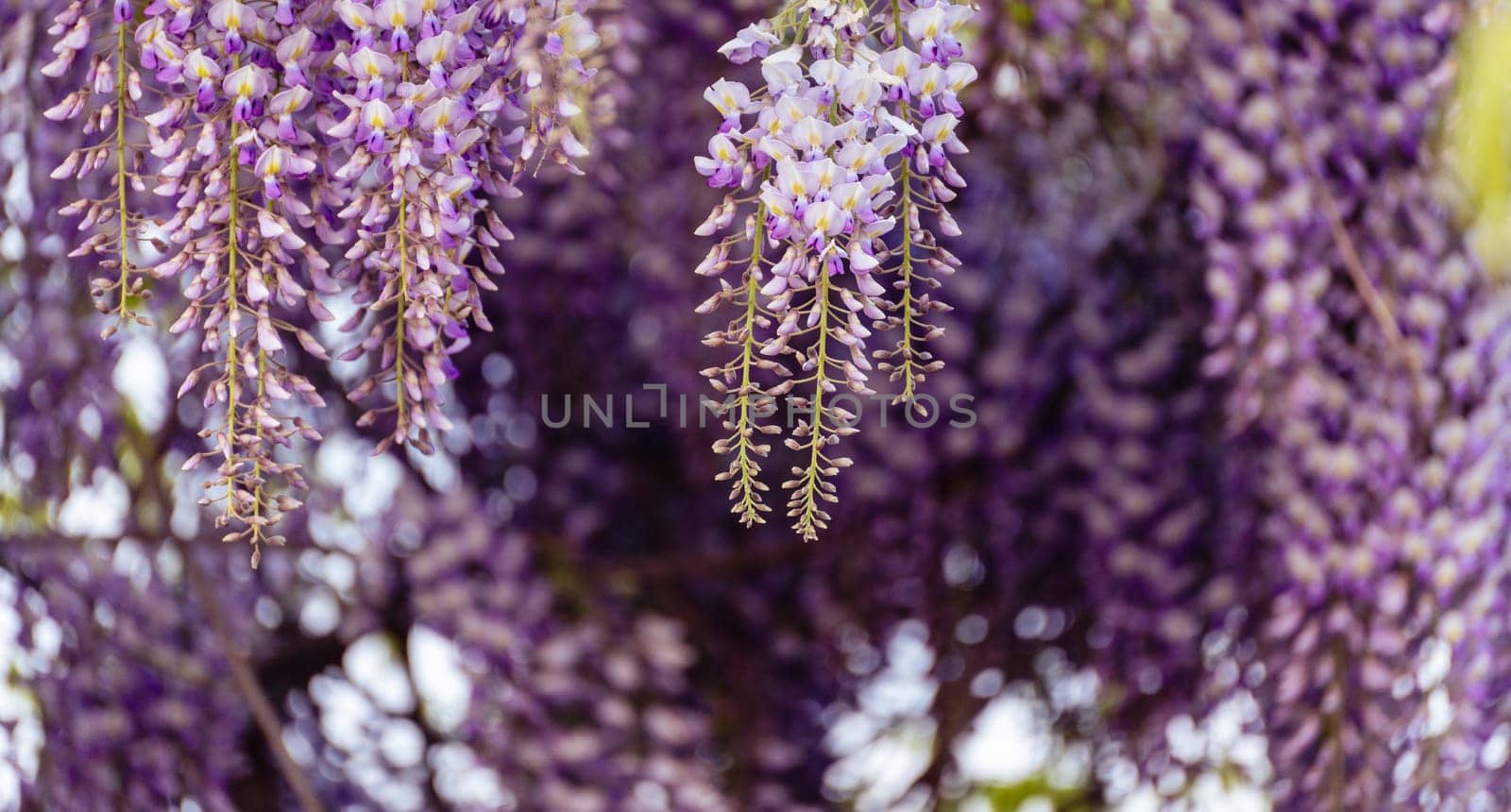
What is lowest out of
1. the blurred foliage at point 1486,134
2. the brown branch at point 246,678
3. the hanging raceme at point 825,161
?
the brown branch at point 246,678

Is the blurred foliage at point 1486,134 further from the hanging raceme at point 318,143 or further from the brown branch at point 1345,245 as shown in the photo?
the hanging raceme at point 318,143

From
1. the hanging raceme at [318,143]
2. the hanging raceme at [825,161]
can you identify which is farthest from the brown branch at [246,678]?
the hanging raceme at [825,161]

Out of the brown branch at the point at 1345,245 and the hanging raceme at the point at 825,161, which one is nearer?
the hanging raceme at the point at 825,161

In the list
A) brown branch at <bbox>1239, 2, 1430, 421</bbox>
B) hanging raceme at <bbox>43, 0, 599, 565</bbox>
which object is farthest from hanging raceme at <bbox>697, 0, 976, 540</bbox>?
brown branch at <bbox>1239, 2, 1430, 421</bbox>

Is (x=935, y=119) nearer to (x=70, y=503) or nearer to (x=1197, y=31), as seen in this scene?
(x=1197, y=31)

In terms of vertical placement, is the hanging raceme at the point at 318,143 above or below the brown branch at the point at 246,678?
above

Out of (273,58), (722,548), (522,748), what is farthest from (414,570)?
(273,58)

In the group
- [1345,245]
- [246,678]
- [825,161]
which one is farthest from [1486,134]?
[246,678]

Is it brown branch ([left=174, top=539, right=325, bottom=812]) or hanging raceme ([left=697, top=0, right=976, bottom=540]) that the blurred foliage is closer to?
hanging raceme ([left=697, top=0, right=976, bottom=540])

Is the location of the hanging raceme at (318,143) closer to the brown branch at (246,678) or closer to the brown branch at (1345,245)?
the brown branch at (246,678)

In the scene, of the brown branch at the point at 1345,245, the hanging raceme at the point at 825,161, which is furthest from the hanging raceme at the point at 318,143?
the brown branch at the point at 1345,245

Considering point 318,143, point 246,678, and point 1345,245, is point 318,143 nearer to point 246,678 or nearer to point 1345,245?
point 246,678
